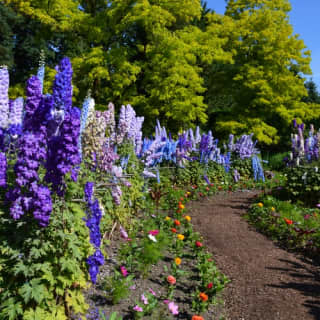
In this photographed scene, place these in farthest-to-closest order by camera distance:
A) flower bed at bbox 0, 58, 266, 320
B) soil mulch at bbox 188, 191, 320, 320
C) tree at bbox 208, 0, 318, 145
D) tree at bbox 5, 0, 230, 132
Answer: tree at bbox 208, 0, 318, 145
tree at bbox 5, 0, 230, 132
soil mulch at bbox 188, 191, 320, 320
flower bed at bbox 0, 58, 266, 320

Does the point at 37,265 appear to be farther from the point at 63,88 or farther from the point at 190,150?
the point at 190,150

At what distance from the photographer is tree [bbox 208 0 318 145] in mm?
17422

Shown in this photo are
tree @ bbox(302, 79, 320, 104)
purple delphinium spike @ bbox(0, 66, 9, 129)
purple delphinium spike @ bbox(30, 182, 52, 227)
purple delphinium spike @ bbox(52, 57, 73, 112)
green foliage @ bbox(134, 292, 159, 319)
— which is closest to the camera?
purple delphinium spike @ bbox(30, 182, 52, 227)

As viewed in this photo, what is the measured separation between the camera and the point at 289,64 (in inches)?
727

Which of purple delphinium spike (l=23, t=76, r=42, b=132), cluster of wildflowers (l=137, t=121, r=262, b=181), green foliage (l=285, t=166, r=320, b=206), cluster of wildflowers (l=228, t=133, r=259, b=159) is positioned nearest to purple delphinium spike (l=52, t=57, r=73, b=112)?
purple delphinium spike (l=23, t=76, r=42, b=132)

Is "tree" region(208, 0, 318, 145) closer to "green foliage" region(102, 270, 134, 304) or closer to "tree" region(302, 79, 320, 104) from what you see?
"tree" region(302, 79, 320, 104)

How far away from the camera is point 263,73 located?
17.3 meters

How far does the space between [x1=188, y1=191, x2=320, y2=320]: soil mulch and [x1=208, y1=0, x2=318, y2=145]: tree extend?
39.9 ft

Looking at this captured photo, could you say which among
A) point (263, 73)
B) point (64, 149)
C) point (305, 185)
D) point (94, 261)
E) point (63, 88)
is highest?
point (263, 73)

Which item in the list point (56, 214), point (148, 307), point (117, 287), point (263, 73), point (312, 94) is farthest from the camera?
point (312, 94)

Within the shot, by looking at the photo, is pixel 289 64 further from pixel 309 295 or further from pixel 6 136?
pixel 6 136

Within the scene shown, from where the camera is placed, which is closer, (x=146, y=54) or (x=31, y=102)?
(x=31, y=102)

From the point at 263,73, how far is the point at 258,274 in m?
15.0

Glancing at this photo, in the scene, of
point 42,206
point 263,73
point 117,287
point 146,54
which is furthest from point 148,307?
point 263,73
